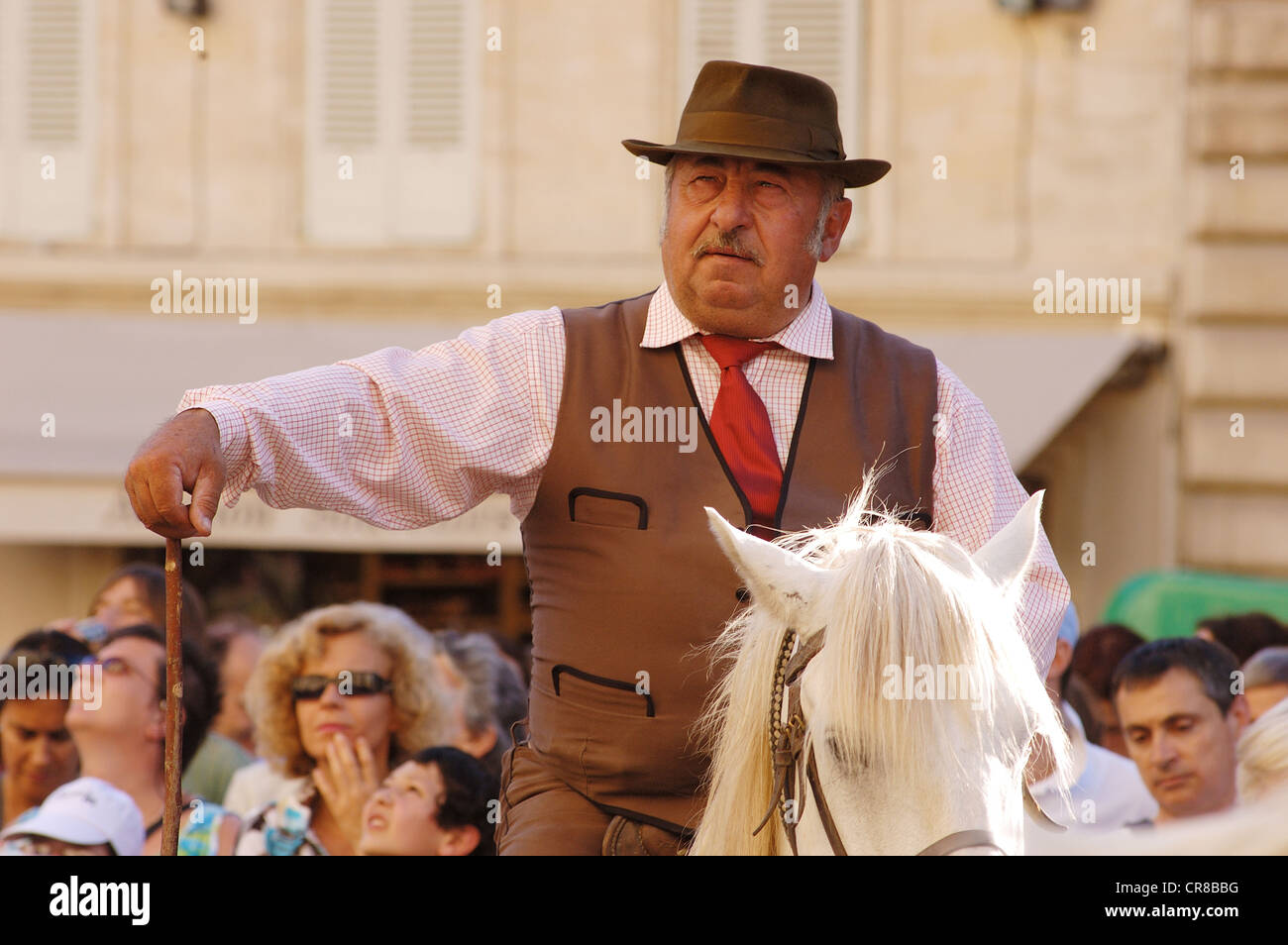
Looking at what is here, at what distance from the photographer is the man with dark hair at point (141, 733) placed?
440 cm

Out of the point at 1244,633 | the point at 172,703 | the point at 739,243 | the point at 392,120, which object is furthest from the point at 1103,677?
the point at 392,120

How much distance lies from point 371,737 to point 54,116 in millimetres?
5665

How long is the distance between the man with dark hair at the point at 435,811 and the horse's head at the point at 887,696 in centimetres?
198

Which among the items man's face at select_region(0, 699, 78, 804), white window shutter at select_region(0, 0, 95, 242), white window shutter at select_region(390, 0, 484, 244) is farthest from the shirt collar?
white window shutter at select_region(0, 0, 95, 242)

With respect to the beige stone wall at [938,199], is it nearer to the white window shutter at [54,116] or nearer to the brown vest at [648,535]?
the white window shutter at [54,116]

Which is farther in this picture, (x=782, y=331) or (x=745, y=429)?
(x=782, y=331)

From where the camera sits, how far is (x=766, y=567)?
208 cm

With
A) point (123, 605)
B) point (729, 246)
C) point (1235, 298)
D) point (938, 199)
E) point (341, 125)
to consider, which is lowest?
point (123, 605)

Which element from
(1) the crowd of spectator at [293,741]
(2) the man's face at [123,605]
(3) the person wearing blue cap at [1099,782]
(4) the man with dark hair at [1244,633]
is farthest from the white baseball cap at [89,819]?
(4) the man with dark hair at [1244,633]

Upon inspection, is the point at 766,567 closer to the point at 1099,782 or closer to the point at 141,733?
the point at 1099,782

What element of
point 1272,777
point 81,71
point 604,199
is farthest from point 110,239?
point 1272,777

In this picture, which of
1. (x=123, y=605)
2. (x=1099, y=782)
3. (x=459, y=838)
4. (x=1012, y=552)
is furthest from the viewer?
(x=123, y=605)

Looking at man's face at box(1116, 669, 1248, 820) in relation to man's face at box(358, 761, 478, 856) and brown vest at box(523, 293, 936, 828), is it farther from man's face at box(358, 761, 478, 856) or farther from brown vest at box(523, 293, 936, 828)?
brown vest at box(523, 293, 936, 828)

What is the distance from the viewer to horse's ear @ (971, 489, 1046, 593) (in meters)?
2.20
